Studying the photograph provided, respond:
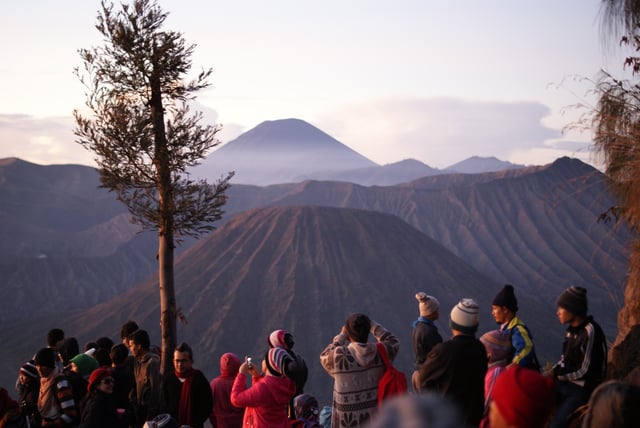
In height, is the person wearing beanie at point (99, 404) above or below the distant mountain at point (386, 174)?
below

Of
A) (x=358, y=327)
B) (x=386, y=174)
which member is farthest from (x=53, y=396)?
(x=386, y=174)

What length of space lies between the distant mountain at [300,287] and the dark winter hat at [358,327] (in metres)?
29.1

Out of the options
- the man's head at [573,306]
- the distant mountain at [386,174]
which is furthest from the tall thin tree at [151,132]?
the distant mountain at [386,174]

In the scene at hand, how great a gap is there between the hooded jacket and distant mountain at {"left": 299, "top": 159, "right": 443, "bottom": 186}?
16286cm

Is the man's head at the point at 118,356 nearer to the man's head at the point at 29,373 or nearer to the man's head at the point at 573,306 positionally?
the man's head at the point at 29,373

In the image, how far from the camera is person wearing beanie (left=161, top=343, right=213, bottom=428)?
6.91 meters

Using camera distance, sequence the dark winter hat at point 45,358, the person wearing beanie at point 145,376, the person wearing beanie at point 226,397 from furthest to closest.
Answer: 1. the person wearing beanie at point 145,376
2. the person wearing beanie at point 226,397
3. the dark winter hat at point 45,358

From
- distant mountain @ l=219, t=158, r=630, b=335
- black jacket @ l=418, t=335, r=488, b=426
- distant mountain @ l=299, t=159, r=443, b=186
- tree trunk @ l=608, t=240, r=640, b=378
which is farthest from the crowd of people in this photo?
distant mountain @ l=299, t=159, r=443, b=186

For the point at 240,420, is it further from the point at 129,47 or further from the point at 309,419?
the point at 129,47

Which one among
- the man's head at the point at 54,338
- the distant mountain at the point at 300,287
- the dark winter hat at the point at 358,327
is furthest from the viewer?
the distant mountain at the point at 300,287

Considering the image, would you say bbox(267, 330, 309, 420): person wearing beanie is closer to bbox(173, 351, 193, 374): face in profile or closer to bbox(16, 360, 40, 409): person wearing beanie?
bbox(173, 351, 193, 374): face in profile

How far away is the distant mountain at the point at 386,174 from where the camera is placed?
17225cm

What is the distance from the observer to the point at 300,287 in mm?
47906

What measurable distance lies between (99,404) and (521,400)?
4324 mm
